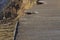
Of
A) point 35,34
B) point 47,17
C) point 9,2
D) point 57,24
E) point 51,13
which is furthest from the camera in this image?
point 9,2

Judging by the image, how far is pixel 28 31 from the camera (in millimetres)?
1366

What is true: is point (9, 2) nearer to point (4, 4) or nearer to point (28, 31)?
point (4, 4)

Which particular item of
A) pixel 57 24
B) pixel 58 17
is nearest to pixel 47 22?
pixel 57 24

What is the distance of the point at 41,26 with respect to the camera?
4.80 feet

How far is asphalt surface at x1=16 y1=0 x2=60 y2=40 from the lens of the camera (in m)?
1.27

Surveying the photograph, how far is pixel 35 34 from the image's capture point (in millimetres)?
1312

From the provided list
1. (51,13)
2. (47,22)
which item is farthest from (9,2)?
(47,22)

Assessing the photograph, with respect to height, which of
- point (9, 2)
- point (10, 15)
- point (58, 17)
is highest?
point (58, 17)

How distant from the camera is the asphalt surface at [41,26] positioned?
50.0 inches

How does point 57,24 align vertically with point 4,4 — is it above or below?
above

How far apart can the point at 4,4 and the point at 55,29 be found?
2.59 metres

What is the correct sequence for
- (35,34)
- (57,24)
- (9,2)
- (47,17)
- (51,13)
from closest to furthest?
(35,34) < (57,24) < (47,17) < (51,13) < (9,2)

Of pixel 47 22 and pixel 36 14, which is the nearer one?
pixel 47 22

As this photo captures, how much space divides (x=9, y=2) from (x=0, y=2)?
0.62 ft
